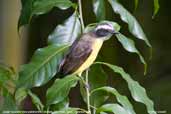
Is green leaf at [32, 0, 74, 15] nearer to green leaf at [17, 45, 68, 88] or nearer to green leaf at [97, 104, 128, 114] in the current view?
green leaf at [17, 45, 68, 88]

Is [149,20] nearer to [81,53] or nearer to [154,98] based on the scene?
[154,98]

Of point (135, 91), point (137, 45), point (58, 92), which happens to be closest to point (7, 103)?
point (58, 92)

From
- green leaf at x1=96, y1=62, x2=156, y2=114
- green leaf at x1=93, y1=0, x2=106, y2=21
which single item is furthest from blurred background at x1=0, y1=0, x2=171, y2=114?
green leaf at x1=96, y1=62, x2=156, y2=114

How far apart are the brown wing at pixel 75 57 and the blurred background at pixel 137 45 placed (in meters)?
1.19

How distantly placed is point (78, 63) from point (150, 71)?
4.60 ft

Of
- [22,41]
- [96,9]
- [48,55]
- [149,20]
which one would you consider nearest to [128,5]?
[149,20]

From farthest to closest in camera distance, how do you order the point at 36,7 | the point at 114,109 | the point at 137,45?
1. the point at 137,45
2. the point at 36,7
3. the point at 114,109

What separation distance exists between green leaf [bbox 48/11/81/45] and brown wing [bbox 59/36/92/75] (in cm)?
2

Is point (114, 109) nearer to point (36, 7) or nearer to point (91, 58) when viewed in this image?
point (91, 58)

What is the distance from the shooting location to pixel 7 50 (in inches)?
101

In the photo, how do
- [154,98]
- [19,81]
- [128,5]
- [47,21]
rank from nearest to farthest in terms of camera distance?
[19,81] → [128,5] → [154,98] → [47,21]

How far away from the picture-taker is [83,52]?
1186 mm

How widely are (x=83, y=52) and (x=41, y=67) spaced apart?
111mm

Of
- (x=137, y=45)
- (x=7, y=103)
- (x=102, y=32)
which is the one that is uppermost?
(x=102, y=32)
